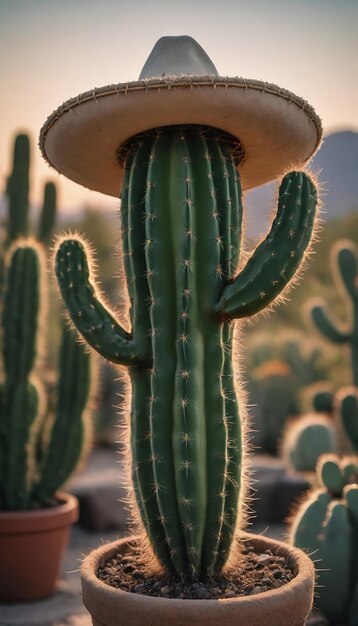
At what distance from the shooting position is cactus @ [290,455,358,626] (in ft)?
10.8

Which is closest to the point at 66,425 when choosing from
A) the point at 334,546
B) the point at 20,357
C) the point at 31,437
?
the point at 31,437

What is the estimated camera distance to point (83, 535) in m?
5.94

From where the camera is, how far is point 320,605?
335cm

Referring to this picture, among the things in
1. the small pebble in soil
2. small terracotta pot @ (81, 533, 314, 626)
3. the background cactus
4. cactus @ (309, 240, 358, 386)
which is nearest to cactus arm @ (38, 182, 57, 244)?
the background cactus

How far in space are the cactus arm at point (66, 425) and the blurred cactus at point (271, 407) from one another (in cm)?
489

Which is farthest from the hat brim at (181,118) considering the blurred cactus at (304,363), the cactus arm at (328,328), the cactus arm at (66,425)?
the blurred cactus at (304,363)

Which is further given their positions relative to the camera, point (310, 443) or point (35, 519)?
point (310, 443)

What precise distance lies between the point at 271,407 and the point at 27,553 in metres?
5.59

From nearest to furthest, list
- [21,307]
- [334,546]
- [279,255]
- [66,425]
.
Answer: [279,255] < [334,546] < [21,307] < [66,425]

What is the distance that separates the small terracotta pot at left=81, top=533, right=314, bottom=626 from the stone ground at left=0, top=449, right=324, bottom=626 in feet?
5.94

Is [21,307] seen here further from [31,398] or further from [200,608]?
[200,608]

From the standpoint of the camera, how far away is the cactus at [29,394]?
444 centimetres

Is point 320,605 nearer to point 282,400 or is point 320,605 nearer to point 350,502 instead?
point 350,502

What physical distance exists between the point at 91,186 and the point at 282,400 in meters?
6.92
